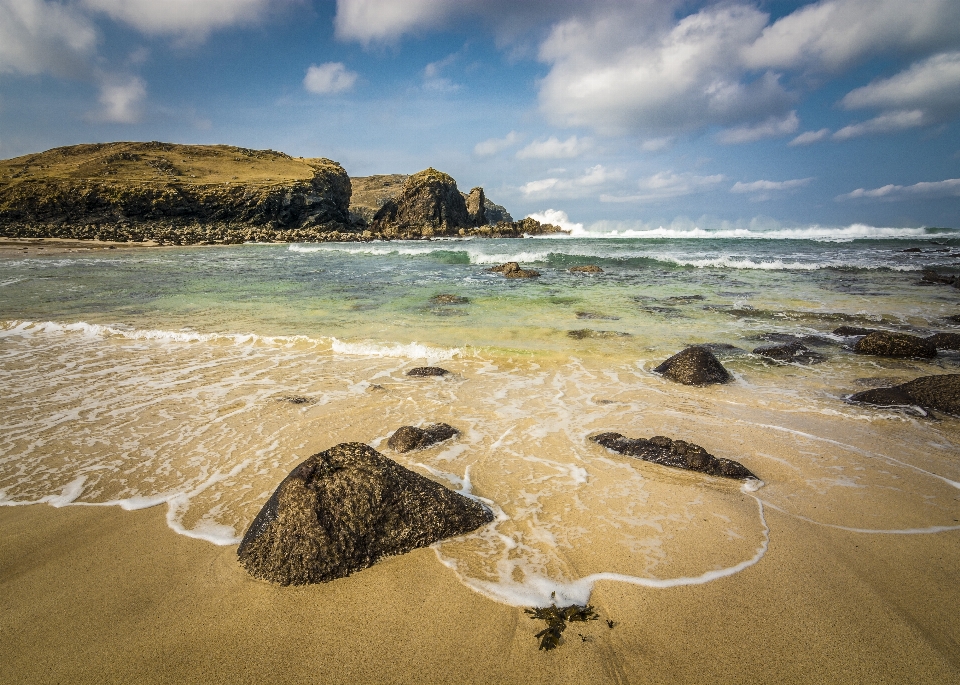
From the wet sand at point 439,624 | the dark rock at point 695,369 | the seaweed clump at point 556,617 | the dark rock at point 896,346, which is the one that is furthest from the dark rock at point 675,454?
the dark rock at point 896,346

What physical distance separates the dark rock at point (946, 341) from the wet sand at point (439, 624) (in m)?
6.92

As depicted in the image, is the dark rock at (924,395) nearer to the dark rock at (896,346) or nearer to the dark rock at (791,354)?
the dark rock at (791,354)

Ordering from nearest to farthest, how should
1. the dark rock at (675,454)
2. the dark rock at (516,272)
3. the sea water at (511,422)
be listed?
the sea water at (511,422) < the dark rock at (675,454) < the dark rock at (516,272)

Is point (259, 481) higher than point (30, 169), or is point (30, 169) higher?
point (30, 169)

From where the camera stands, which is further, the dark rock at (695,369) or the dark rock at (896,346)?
the dark rock at (896,346)

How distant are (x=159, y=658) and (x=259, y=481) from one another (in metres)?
1.56

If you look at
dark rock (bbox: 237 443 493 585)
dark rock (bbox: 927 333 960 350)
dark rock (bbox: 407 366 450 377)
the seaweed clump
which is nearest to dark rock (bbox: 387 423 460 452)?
dark rock (bbox: 237 443 493 585)

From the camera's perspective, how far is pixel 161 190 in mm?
58188

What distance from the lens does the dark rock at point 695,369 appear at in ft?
18.8

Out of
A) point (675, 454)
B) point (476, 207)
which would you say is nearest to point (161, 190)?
point (476, 207)

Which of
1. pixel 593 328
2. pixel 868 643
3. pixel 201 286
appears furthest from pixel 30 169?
pixel 868 643

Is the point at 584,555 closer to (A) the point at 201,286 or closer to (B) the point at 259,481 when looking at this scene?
(B) the point at 259,481

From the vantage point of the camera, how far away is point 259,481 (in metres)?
3.43

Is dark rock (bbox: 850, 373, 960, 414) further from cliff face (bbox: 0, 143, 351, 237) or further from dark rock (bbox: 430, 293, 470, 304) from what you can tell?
cliff face (bbox: 0, 143, 351, 237)
